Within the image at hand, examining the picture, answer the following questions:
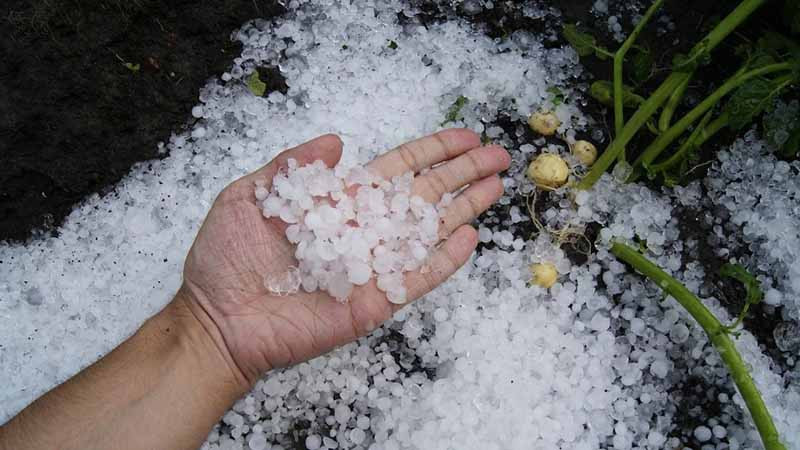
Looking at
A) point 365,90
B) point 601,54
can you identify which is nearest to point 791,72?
point 601,54

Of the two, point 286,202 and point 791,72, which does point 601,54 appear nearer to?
point 791,72

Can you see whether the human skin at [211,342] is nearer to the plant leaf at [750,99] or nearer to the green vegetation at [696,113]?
the green vegetation at [696,113]

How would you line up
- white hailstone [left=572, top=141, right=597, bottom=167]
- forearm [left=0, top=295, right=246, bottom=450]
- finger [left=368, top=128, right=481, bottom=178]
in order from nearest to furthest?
forearm [left=0, top=295, right=246, bottom=450], finger [left=368, top=128, right=481, bottom=178], white hailstone [left=572, top=141, right=597, bottom=167]

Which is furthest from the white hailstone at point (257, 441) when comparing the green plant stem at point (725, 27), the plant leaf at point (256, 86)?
the green plant stem at point (725, 27)

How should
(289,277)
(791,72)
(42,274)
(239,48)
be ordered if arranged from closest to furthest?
1. (289,277)
2. (791,72)
3. (42,274)
4. (239,48)

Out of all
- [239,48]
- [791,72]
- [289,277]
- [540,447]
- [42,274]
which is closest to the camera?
[289,277]

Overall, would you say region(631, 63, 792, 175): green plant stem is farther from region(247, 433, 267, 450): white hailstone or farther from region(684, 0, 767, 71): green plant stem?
region(247, 433, 267, 450): white hailstone

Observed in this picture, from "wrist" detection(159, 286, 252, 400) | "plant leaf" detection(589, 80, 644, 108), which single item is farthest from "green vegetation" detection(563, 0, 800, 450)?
"wrist" detection(159, 286, 252, 400)
